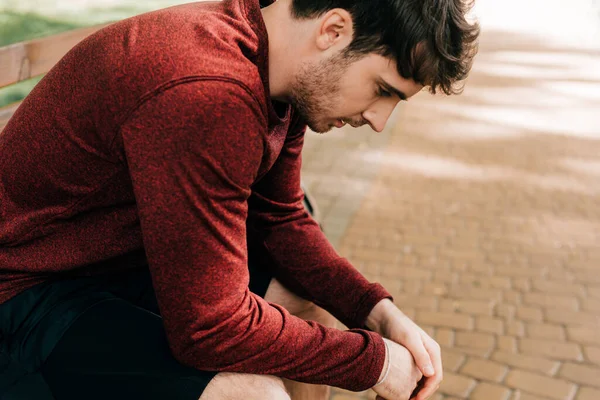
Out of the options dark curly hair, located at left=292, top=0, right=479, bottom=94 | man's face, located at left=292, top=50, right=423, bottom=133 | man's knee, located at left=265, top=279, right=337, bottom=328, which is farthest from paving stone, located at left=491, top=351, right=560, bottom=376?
dark curly hair, located at left=292, top=0, right=479, bottom=94

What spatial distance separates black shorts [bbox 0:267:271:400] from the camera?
1.59m

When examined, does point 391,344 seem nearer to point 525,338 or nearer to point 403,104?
point 525,338

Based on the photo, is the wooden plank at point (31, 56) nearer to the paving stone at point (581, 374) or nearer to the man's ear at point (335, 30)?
the man's ear at point (335, 30)

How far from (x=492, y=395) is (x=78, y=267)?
194 cm

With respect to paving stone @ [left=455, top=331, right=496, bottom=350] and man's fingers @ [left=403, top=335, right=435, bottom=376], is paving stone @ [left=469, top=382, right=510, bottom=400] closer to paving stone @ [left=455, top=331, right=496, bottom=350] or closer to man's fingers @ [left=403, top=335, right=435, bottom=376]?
paving stone @ [left=455, top=331, right=496, bottom=350]

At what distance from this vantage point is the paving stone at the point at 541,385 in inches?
114

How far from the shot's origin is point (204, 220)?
4.82ft

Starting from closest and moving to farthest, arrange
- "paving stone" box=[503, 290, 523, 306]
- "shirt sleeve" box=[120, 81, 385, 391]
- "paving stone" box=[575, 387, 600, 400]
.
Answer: "shirt sleeve" box=[120, 81, 385, 391] < "paving stone" box=[575, 387, 600, 400] < "paving stone" box=[503, 290, 523, 306]

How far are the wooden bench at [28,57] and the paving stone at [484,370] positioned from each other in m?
2.23

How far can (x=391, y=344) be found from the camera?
1.84 meters

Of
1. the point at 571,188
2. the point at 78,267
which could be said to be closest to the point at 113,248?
the point at 78,267

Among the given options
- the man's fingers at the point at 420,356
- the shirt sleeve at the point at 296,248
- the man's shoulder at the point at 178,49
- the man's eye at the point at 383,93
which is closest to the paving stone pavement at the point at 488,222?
the shirt sleeve at the point at 296,248

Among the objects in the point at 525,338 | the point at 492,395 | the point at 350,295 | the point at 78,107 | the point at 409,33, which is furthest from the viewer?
the point at 525,338

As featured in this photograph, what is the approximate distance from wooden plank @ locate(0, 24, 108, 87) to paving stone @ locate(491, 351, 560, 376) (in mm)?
2388
